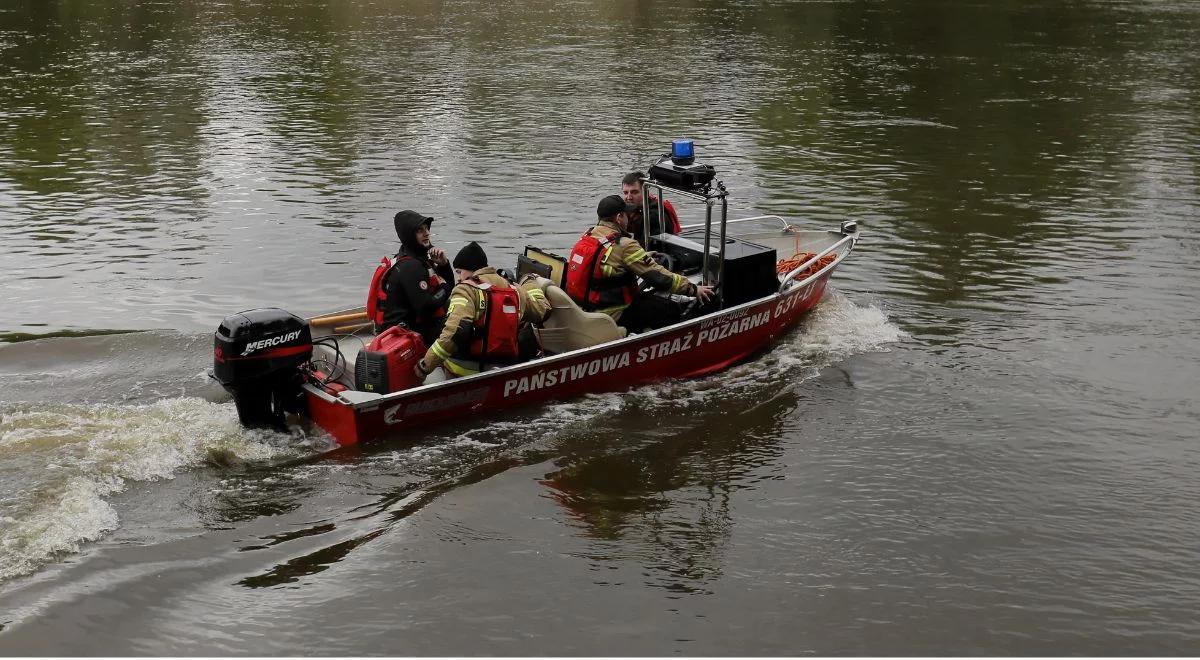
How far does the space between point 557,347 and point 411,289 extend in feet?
4.34

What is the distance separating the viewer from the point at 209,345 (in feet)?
34.9

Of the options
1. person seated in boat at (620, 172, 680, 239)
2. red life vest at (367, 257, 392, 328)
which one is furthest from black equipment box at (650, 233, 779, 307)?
red life vest at (367, 257, 392, 328)

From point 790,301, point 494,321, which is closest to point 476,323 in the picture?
point 494,321

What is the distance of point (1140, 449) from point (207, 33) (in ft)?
102

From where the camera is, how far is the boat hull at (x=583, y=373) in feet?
28.0

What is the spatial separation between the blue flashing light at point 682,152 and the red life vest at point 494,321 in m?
2.37

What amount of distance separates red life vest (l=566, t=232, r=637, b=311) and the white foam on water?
2710 millimetres

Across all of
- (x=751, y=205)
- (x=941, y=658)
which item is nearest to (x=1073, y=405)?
(x=941, y=658)

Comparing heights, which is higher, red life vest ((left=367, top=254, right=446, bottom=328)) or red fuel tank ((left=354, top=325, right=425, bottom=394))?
red life vest ((left=367, top=254, right=446, bottom=328))

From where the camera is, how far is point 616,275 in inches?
388

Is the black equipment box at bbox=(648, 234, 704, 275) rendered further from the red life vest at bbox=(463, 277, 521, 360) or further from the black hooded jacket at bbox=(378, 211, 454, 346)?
the black hooded jacket at bbox=(378, 211, 454, 346)

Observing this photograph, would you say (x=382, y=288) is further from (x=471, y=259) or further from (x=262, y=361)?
(x=262, y=361)

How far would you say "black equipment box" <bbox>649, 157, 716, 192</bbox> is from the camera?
402 inches

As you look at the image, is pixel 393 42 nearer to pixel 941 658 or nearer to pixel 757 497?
pixel 757 497
